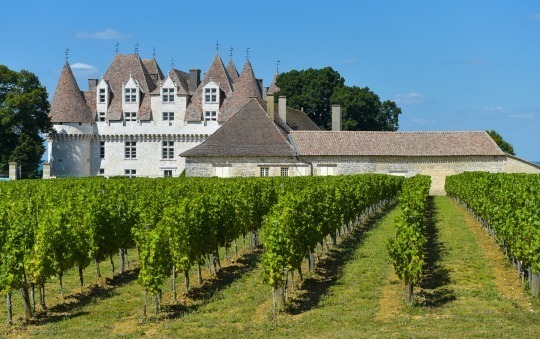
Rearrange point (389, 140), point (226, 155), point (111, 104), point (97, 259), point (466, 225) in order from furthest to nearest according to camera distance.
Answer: point (111, 104), point (389, 140), point (226, 155), point (466, 225), point (97, 259)

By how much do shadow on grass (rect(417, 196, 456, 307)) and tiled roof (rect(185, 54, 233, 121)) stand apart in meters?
37.0

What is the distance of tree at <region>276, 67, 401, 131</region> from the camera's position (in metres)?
64.2

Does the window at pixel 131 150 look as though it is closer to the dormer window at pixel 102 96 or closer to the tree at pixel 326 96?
the dormer window at pixel 102 96

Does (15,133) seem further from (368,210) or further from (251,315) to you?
(251,315)

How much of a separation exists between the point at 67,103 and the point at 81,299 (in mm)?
45139

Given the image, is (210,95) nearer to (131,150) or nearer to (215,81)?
(215,81)

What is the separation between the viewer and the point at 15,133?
173ft

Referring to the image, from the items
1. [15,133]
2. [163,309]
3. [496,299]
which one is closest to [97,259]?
[163,309]

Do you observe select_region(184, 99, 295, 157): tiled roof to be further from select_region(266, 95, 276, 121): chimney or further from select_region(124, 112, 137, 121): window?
select_region(124, 112, 137, 121): window

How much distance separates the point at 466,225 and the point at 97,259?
1464 cm

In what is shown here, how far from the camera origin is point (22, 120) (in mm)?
52312

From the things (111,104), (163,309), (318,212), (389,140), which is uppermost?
(111,104)

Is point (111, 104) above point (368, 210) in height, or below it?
above

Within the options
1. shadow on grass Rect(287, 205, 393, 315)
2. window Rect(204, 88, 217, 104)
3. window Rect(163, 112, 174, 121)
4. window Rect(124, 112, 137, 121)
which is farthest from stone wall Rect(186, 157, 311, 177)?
shadow on grass Rect(287, 205, 393, 315)
